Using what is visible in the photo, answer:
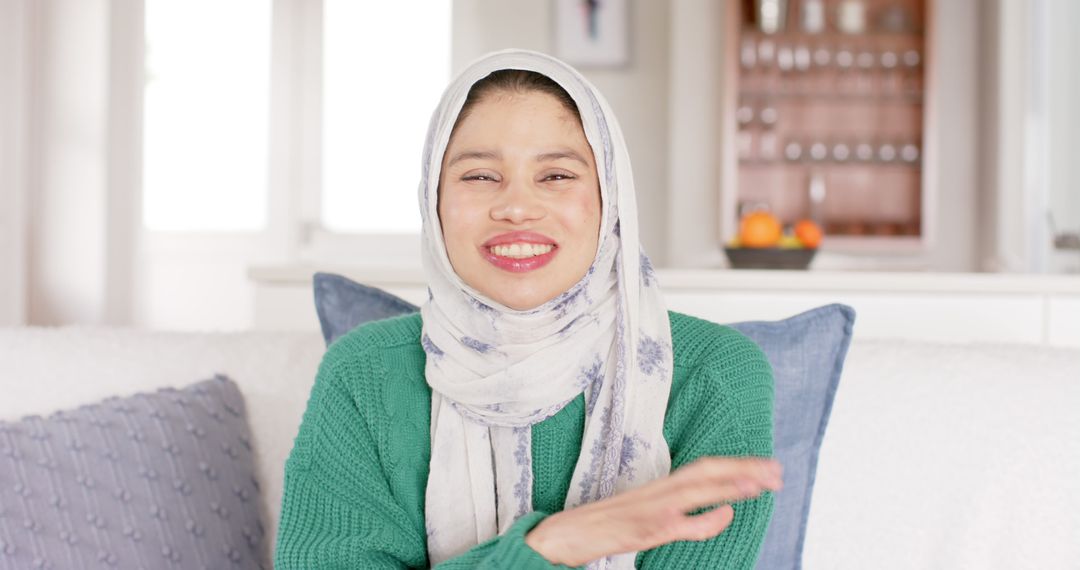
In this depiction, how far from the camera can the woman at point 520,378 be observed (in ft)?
3.60

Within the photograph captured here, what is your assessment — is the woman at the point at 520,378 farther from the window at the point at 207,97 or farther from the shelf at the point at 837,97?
the window at the point at 207,97

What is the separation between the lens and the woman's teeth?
1.10m

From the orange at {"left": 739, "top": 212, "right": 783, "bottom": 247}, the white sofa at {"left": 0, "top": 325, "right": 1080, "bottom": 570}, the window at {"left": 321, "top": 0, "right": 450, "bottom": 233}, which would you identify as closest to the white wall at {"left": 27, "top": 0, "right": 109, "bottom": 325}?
the window at {"left": 321, "top": 0, "right": 450, "bottom": 233}

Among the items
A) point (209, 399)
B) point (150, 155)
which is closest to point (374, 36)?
point (150, 155)

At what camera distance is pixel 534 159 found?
1.11 metres

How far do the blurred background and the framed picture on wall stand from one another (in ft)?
0.04

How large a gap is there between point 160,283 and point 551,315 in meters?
5.09

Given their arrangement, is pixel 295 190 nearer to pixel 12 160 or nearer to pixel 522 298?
pixel 12 160

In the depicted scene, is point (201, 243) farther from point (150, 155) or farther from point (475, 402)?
point (475, 402)

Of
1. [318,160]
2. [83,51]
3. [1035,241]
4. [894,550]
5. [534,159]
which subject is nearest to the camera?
[534,159]

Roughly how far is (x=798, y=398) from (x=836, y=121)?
4211 millimetres

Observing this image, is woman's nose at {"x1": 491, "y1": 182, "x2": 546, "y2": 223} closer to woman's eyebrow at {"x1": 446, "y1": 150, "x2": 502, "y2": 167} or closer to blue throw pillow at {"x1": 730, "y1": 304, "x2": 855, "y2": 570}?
woman's eyebrow at {"x1": 446, "y1": 150, "x2": 502, "y2": 167}

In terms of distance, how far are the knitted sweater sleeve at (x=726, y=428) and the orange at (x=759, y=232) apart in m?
1.41

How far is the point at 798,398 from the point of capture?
1289 millimetres
